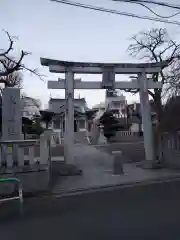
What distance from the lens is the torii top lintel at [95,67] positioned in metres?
16.9

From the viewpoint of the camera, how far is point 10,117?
14883mm

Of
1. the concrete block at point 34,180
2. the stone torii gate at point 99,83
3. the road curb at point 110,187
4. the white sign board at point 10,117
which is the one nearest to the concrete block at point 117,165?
the road curb at point 110,187

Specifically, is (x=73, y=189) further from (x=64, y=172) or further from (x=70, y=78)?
(x=70, y=78)

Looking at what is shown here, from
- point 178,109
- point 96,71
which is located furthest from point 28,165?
point 178,109

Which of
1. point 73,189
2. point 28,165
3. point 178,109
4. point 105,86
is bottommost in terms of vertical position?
point 73,189

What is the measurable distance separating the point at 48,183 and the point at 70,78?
6981 millimetres

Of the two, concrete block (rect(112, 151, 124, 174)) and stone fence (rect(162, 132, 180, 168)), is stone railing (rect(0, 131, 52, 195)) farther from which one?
stone fence (rect(162, 132, 180, 168))

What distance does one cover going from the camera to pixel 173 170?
661 inches

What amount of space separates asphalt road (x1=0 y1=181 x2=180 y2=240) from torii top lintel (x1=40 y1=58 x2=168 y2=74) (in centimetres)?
849

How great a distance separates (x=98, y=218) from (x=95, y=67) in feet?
39.3

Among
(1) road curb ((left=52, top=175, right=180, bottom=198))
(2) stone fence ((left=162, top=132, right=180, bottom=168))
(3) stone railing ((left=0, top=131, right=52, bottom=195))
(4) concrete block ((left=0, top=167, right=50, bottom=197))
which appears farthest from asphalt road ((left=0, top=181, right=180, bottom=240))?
(2) stone fence ((left=162, top=132, right=180, bottom=168))

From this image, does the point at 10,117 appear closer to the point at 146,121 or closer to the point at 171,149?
the point at 146,121

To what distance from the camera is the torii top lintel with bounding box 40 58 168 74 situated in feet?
55.4

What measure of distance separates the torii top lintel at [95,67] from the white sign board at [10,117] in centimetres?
285
